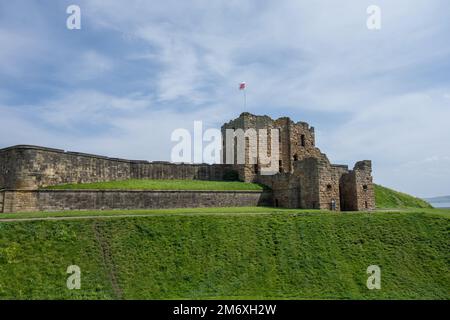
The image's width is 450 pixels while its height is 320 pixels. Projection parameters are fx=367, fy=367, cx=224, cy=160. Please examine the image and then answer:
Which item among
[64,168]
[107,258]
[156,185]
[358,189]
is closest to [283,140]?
[358,189]

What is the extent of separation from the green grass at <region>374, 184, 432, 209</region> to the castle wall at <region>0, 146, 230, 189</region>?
21.4 metres

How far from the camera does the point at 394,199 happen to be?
4188 cm

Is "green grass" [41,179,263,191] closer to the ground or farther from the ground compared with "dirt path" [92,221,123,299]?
farther from the ground

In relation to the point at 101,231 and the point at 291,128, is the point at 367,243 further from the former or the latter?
the point at 291,128

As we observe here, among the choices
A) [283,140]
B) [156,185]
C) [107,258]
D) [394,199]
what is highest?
[283,140]

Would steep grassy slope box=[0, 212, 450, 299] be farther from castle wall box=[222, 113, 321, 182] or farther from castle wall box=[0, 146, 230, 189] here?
castle wall box=[222, 113, 321, 182]

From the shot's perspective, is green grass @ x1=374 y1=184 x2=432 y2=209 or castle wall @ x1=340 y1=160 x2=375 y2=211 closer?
castle wall @ x1=340 y1=160 x2=375 y2=211

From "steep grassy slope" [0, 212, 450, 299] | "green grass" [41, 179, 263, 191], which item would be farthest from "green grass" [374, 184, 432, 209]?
"steep grassy slope" [0, 212, 450, 299]

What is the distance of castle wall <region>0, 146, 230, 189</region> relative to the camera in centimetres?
2511

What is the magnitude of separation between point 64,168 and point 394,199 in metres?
34.7

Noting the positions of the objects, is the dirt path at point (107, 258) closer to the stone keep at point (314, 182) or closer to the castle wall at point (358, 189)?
the stone keep at point (314, 182)

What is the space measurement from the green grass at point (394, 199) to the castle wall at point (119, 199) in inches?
551

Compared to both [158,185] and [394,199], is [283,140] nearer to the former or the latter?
[394,199]
